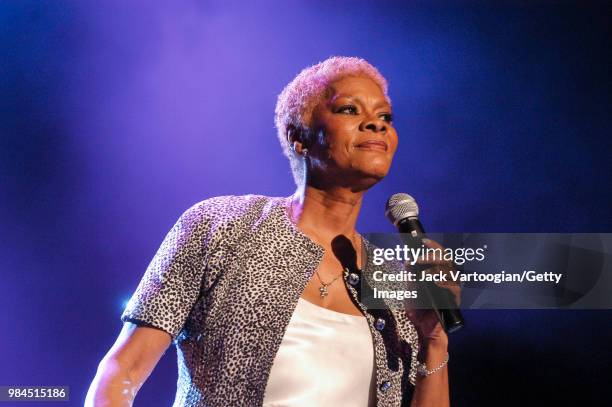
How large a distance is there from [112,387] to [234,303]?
12.6 inches

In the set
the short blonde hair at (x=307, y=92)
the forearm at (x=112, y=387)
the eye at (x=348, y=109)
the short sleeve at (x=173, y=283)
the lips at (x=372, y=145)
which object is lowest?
the forearm at (x=112, y=387)

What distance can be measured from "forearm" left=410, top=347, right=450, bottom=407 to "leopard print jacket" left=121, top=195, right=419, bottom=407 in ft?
0.09

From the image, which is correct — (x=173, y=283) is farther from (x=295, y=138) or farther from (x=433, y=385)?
(x=433, y=385)

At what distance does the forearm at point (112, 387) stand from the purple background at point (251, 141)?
850mm

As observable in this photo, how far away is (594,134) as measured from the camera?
2584mm

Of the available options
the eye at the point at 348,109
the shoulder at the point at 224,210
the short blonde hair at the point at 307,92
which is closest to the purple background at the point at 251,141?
the short blonde hair at the point at 307,92

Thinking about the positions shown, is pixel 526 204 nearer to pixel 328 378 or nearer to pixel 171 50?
pixel 328 378

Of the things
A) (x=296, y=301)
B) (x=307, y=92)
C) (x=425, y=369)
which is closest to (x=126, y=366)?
(x=296, y=301)

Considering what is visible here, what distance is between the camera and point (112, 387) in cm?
151

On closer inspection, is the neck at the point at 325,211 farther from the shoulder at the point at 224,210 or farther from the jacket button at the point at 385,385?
the jacket button at the point at 385,385

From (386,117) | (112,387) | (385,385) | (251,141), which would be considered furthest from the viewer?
(251,141)

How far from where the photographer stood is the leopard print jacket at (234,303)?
1.61 m

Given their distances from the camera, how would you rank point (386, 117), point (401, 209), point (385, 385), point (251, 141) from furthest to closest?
point (251, 141), point (386, 117), point (385, 385), point (401, 209)

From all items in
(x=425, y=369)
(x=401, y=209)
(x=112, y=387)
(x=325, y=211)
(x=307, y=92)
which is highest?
(x=307, y=92)
